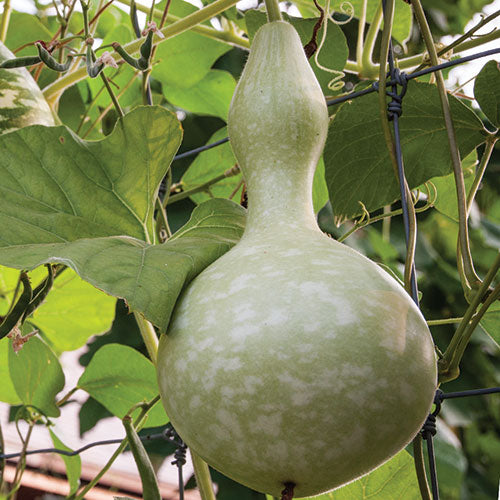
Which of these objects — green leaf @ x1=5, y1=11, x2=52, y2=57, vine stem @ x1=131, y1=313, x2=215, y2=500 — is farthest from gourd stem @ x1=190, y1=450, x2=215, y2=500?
green leaf @ x1=5, y1=11, x2=52, y2=57

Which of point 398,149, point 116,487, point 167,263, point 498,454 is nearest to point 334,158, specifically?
point 398,149

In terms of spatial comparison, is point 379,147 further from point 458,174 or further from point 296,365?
point 296,365

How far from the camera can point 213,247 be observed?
1.28 feet

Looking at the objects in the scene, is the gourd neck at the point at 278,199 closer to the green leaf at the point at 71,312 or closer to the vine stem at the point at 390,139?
the vine stem at the point at 390,139

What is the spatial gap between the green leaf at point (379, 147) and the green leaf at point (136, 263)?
20 cm

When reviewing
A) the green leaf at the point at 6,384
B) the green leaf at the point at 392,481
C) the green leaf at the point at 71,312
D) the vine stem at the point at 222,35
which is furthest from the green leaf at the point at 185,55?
the green leaf at the point at 392,481

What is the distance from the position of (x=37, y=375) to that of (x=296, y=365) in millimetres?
521

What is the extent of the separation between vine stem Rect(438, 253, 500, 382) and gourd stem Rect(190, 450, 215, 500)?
19 cm

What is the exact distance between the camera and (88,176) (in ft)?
1.49

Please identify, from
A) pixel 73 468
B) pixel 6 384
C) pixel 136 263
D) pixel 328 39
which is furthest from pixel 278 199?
pixel 6 384

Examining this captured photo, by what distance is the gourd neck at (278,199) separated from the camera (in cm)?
39

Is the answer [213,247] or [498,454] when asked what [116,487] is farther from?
[213,247]

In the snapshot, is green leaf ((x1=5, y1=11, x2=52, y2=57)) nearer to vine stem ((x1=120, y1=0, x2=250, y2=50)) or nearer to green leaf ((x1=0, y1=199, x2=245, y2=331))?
vine stem ((x1=120, y1=0, x2=250, y2=50))

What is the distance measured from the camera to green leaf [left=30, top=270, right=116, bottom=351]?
0.88 meters
